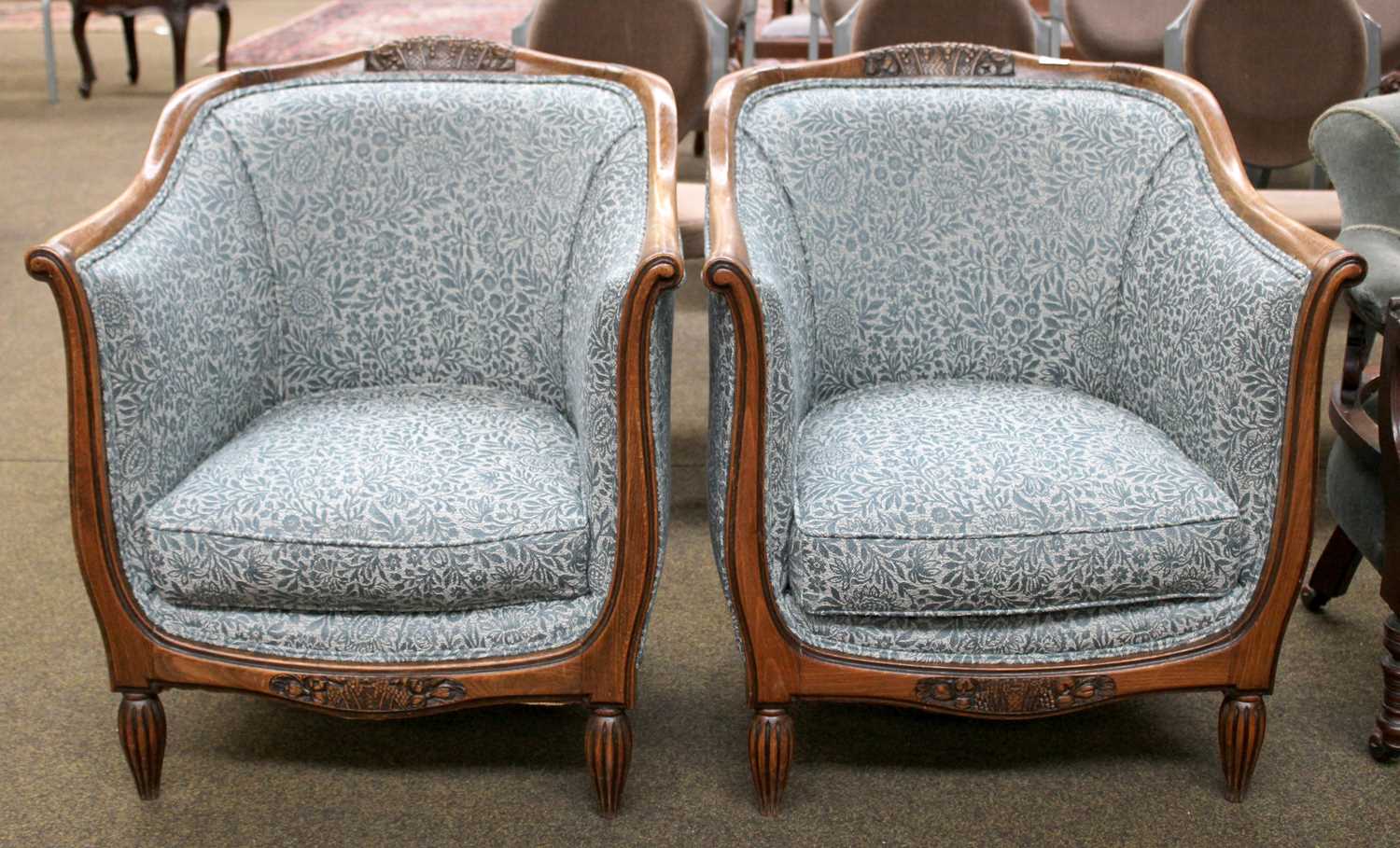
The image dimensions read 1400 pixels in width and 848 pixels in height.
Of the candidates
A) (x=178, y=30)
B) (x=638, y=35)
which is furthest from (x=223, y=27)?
(x=638, y=35)

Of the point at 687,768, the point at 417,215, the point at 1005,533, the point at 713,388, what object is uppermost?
the point at 417,215

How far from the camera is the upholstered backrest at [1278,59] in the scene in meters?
3.19

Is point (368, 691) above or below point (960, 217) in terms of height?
below

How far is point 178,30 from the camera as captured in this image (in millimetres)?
5973

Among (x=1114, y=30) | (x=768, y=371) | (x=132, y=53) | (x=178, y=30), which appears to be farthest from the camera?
Result: (x=132, y=53)

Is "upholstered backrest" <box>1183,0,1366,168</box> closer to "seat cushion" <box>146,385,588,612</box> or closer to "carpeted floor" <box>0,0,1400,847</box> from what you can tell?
"carpeted floor" <box>0,0,1400,847</box>

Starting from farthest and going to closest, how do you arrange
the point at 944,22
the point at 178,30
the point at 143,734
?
the point at 178,30
the point at 944,22
the point at 143,734

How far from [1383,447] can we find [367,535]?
45.9 inches

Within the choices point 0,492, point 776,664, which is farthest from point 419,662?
point 0,492

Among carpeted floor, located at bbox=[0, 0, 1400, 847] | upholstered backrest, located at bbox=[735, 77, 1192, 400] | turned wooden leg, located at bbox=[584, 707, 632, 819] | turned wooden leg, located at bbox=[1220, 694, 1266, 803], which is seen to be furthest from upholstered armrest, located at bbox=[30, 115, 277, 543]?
turned wooden leg, located at bbox=[1220, 694, 1266, 803]

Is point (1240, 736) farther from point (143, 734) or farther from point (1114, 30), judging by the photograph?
point (1114, 30)

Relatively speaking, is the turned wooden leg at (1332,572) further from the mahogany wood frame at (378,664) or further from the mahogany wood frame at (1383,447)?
the mahogany wood frame at (378,664)

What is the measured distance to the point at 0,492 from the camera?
8.44 feet

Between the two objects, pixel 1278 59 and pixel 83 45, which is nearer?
pixel 1278 59
